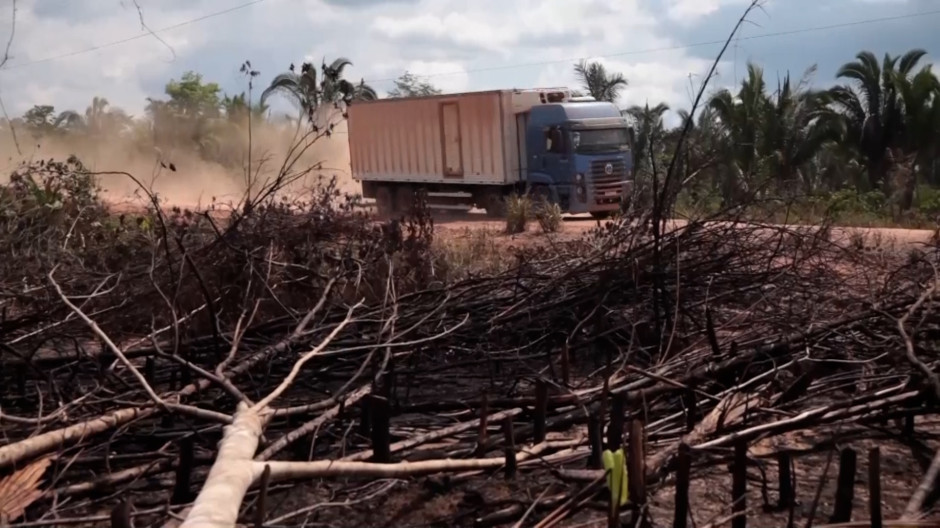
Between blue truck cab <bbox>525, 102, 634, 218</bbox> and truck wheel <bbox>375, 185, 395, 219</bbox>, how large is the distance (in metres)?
4.84

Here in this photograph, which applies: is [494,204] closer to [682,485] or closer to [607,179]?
[607,179]

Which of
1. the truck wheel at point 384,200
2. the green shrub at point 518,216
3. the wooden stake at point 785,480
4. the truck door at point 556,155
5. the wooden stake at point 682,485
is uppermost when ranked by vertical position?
the truck door at point 556,155

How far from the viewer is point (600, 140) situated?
21.2m

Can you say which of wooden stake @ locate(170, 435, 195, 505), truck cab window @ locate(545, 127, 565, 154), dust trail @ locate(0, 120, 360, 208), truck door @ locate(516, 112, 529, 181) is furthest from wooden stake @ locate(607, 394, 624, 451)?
dust trail @ locate(0, 120, 360, 208)

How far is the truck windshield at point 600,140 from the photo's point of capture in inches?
823

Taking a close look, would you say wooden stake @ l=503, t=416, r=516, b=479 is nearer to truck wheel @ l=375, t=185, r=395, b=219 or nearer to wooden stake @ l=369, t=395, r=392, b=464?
wooden stake @ l=369, t=395, r=392, b=464

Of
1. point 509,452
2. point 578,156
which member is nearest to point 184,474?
point 509,452

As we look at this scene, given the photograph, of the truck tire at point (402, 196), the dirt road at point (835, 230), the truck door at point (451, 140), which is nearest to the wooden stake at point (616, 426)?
the dirt road at point (835, 230)

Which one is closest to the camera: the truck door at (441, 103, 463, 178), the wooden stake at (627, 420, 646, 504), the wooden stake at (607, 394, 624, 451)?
the wooden stake at (627, 420, 646, 504)

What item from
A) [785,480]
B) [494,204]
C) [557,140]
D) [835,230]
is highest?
[557,140]

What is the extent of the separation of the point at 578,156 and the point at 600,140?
723mm

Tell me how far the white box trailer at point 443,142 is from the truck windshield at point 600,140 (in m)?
1.40

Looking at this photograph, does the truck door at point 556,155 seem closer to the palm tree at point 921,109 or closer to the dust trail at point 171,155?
the palm tree at point 921,109

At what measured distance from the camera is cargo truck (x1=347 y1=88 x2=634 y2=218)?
21.0 metres
